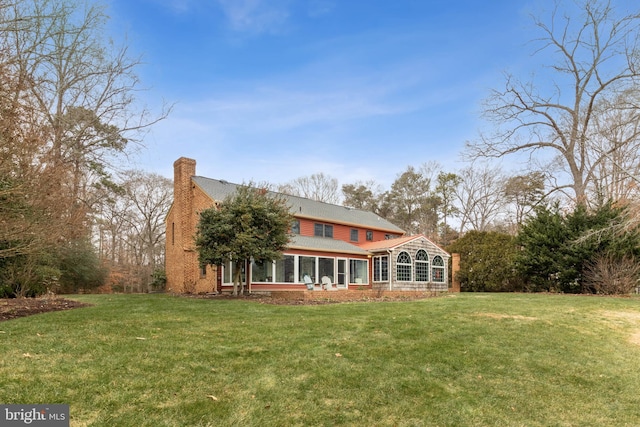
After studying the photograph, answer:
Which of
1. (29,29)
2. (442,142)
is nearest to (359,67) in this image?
(442,142)

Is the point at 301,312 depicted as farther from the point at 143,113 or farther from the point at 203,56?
the point at 143,113

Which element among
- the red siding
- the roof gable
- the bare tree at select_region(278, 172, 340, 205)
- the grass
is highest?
the bare tree at select_region(278, 172, 340, 205)

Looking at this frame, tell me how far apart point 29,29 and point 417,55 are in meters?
12.2

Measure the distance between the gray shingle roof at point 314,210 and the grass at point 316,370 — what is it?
37.3ft

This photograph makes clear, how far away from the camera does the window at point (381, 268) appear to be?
894 inches

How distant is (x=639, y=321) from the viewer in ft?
31.2

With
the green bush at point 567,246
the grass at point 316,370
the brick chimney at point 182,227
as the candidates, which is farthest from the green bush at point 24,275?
the green bush at point 567,246

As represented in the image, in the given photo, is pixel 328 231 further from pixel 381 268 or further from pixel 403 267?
pixel 403 267

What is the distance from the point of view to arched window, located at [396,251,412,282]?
22812 millimetres

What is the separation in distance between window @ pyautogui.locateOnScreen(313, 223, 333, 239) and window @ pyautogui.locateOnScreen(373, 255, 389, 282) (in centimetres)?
326


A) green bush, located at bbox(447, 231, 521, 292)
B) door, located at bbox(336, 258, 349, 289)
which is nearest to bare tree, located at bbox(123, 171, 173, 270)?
door, located at bbox(336, 258, 349, 289)

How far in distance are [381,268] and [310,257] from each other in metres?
5.15

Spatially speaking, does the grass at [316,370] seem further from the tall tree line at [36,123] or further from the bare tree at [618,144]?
the bare tree at [618,144]

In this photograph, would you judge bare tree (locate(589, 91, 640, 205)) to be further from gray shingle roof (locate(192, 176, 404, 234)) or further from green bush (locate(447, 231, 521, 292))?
gray shingle roof (locate(192, 176, 404, 234))
